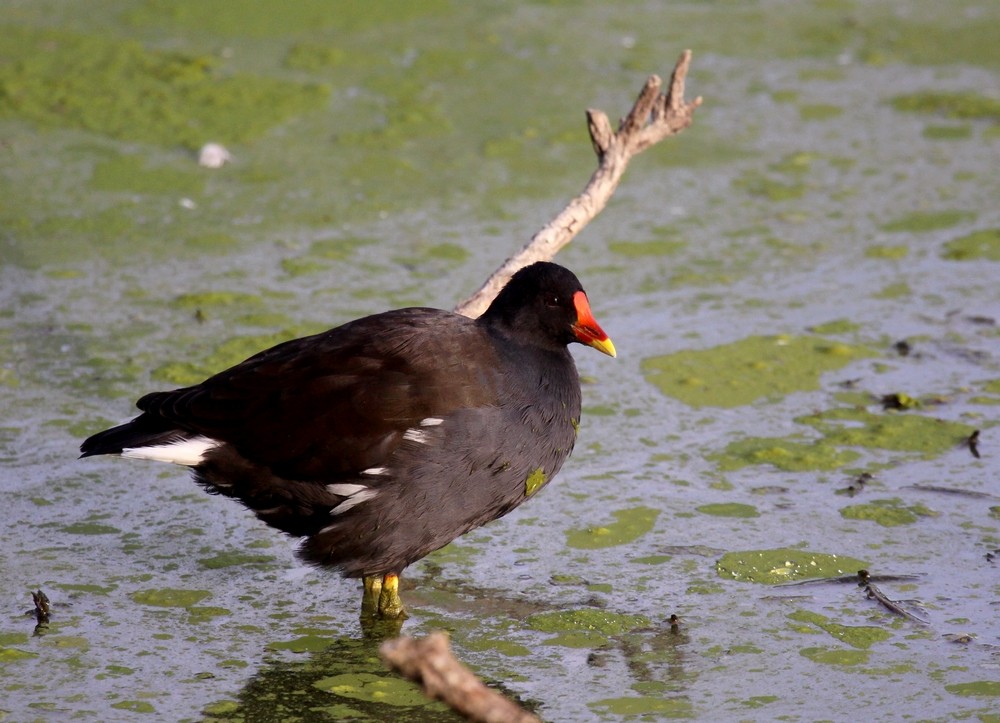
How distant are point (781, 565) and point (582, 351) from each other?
66.0 inches

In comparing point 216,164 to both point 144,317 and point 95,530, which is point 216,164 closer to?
point 144,317

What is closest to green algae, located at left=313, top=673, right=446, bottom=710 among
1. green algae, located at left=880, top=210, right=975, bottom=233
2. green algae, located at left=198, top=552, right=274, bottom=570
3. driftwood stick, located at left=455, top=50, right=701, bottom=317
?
green algae, located at left=198, top=552, right=274, bottom=570

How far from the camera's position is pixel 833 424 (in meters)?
4.56

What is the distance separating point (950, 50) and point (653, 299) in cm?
380

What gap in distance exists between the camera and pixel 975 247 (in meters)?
5.96

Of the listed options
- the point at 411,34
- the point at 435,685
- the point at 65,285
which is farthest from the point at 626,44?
the point at 435,685

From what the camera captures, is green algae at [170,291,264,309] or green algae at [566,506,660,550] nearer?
green algae at [566,506,660,550]

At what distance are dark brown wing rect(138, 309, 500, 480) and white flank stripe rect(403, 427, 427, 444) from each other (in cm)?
2

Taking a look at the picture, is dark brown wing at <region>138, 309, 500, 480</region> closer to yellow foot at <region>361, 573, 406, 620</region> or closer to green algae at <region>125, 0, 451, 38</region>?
yellow foot at <region>361, 573, 406, 620</region>

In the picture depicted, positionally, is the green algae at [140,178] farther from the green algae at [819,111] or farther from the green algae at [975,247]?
the green algae at [975,247]

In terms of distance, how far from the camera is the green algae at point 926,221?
6.17m

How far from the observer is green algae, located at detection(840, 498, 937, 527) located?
3967 mm

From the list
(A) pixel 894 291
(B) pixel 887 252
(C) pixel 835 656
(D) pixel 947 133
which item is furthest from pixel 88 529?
(D) pixel 947 133

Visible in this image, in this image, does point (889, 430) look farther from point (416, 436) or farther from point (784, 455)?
point (416, 436)
